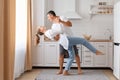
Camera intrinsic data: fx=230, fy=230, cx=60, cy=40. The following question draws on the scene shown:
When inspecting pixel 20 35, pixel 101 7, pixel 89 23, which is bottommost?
pixel 20 35

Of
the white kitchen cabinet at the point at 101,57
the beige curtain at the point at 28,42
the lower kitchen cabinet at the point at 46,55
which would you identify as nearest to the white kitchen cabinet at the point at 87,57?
the white kitchen cabinet at the point at 101,57

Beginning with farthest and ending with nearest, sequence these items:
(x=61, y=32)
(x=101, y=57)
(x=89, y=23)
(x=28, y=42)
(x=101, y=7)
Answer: (x=89, y=23) → (x=101, y=7) → (x=101, y=57) → (x=28, y=42) → (x=61, y=32)

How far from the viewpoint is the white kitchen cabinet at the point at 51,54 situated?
637 cm

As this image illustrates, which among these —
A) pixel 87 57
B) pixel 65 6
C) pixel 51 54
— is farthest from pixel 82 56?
pixel 65 6

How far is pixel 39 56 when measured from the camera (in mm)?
6410

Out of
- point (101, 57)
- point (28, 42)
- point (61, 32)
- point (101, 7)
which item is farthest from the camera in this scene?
point (101, 7)

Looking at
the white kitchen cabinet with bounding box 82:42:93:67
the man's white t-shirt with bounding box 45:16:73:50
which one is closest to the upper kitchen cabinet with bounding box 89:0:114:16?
the white kitchen cabinet with bounding box 82:42:93:67

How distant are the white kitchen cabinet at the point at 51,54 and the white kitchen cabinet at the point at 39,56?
93 millimetres

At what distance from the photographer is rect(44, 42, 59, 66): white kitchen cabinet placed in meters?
6.37

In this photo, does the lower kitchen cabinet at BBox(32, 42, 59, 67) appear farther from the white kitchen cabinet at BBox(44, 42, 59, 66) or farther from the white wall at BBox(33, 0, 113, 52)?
the white wall at BBox(33, 0, 113, 52)

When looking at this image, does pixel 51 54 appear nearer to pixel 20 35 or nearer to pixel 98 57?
pixel 98 57

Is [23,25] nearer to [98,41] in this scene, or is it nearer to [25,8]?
[25,8]

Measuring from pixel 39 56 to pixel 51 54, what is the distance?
34 cm

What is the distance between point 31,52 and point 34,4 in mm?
1344
